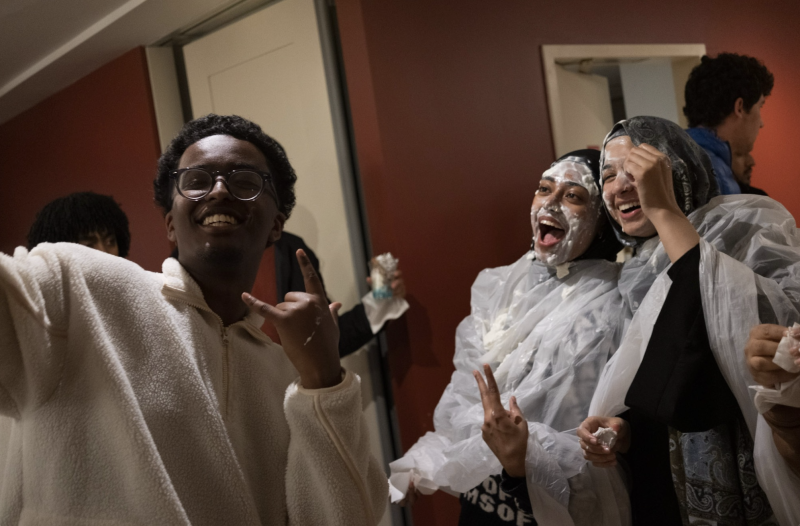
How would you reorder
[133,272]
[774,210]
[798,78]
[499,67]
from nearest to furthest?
[133,272], [774,210], [499,67], [798,78]

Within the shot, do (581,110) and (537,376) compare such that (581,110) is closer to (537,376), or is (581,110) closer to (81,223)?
(537,376)

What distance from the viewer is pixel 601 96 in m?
3.09

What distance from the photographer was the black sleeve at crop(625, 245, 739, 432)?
4.15 feet

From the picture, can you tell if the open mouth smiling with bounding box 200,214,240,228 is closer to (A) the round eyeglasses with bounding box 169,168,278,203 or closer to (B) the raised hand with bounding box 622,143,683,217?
(A) the round eyeglasses with bounding box 169,168,278,203

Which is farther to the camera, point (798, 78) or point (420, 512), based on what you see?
point (798, 78)

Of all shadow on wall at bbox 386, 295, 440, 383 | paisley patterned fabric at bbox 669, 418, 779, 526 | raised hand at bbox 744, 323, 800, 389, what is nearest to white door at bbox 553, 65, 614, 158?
shadow on wall at bbox 386, 295, 440, 383

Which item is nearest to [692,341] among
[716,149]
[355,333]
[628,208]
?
[628,208]

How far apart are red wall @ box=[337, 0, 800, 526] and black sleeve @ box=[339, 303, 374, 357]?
0.13 m

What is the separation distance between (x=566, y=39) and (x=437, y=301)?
128 cm

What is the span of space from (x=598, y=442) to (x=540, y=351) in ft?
1.07

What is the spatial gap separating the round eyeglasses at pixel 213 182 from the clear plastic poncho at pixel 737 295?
83cm

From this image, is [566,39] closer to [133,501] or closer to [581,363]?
[581,363]

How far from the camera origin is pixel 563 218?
1.79m

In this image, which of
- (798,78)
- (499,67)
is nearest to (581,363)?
(499,67)
